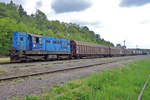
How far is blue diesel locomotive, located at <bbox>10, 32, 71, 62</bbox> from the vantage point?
595 inches

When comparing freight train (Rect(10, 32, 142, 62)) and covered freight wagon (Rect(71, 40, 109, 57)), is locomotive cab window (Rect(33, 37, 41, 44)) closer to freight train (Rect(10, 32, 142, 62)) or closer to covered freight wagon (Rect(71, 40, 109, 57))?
freight train (Rect(10, 32, 142, 62))

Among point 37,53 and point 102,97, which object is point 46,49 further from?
point 102,97

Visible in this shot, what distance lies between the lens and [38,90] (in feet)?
18.1

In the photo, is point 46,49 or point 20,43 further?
point 46,49

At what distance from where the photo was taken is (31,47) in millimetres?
16609

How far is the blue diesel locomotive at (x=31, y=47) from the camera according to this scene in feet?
49.6

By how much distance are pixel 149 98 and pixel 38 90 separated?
446cm

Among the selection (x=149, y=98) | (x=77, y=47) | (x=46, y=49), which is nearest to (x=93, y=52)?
(x=77, y=47)

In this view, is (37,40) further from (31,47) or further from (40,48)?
(31,47)

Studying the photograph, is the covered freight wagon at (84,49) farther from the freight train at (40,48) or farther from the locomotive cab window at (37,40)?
the locomotive cab window at (37,40)

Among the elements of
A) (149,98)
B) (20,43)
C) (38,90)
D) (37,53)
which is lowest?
(149,98)

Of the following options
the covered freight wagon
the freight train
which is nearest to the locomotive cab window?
the freight train

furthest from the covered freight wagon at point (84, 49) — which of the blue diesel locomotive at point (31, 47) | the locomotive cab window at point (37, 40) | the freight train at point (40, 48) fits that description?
the locomotive cab window at point (37, 40)

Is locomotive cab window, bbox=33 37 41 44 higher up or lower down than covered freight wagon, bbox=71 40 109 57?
higher up
